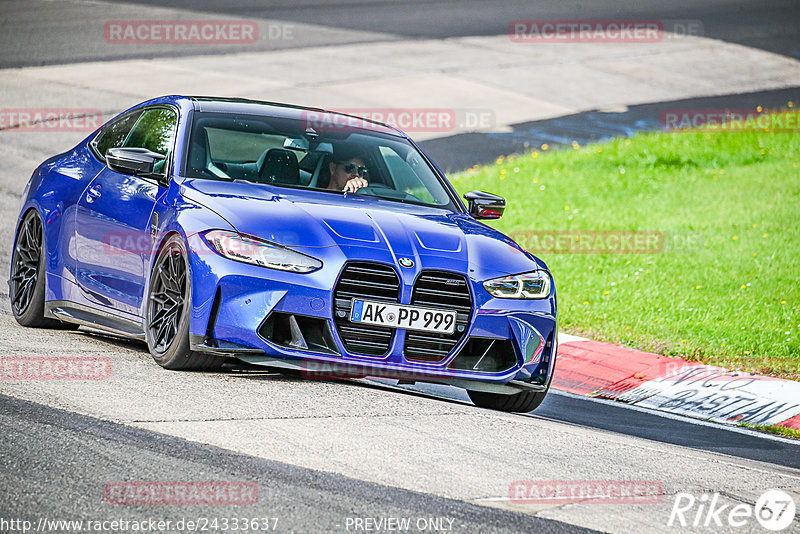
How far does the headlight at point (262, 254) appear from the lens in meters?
6.45

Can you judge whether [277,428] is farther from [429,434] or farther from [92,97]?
[92,97]

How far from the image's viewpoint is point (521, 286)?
6957 millimetres

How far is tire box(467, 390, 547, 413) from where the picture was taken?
7.28 m

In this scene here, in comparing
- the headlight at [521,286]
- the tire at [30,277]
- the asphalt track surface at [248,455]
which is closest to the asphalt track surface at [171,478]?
the asphalt track surface at [248,455]

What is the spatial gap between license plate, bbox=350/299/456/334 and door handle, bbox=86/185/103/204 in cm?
233

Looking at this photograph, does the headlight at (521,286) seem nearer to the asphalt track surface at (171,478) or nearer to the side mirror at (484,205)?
the side mirror at (484,205)

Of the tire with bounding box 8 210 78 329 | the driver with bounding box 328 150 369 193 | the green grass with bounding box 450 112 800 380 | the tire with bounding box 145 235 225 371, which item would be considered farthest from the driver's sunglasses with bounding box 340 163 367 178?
the green grass with bounding box 450 112 800 380

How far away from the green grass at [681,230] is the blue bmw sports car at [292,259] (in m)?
3.07

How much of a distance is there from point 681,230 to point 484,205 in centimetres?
641

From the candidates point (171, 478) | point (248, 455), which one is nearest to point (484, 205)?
point (248, 455)

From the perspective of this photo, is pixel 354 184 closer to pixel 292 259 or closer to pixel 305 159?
pixel 305 159

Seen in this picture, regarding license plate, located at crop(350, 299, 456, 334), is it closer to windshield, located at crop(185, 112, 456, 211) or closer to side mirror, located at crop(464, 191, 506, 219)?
windshield, located at crop(185, 112, 456, 211)

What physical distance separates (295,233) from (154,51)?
1873 cm

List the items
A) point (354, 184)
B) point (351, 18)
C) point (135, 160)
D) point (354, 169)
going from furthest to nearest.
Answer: point (351, 18)
point (354, 169)
point (354, 184)
point (135, 160)
